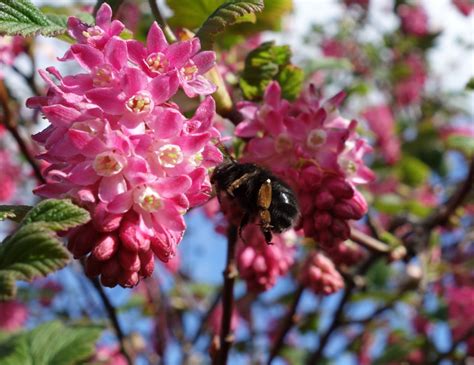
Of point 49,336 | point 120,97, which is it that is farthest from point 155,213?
point 49,336

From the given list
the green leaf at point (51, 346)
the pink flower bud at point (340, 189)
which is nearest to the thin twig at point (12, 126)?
the green leaf at point (51, 346)

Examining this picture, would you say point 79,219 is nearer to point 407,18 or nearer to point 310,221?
point 310,221

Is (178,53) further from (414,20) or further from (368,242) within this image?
(414,20)

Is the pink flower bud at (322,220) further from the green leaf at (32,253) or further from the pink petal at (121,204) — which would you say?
the green leaf at (32,253)

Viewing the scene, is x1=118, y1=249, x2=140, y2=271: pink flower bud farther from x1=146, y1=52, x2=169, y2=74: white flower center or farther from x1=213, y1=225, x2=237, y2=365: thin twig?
x1=213, y1=225, x2=237, y2=365: thin twig

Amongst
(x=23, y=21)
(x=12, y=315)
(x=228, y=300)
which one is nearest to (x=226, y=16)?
(x=23, y=21)
